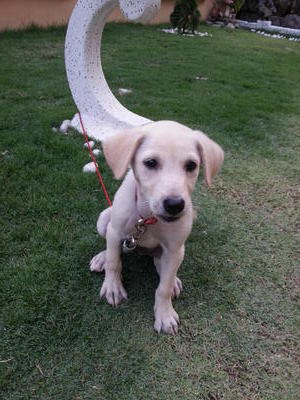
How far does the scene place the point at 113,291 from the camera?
2662mm

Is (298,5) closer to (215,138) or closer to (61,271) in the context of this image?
(215,138)

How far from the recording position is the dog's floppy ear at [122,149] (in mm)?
2160

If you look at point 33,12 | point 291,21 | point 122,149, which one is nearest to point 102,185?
point 122,149

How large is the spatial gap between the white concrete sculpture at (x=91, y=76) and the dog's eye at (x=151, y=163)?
272cm

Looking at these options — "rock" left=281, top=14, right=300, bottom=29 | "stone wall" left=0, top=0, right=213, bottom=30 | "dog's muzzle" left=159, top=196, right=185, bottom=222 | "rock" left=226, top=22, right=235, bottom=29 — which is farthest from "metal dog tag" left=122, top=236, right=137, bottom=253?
"rock" left=281, top=14, right=300, bottom=29

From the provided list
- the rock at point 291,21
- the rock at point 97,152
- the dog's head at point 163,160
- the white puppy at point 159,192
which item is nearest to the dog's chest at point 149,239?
the white puppy at point 159,192

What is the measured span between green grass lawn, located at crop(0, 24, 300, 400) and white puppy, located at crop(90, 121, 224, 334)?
21 cm

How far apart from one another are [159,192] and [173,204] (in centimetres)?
11

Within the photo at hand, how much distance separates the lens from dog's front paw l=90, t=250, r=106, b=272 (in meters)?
2.89

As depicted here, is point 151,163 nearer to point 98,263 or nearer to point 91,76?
point 98,263

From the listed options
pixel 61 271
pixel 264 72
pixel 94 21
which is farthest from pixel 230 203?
pixel 264 72

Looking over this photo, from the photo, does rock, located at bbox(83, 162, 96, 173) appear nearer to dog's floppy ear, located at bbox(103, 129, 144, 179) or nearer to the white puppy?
the white puppy

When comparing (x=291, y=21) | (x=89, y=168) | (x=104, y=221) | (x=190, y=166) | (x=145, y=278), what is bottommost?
(x=145, y=278)

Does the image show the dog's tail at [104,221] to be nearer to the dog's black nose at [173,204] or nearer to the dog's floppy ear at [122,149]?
Answer: the dog's floppy ear at [122,149]
